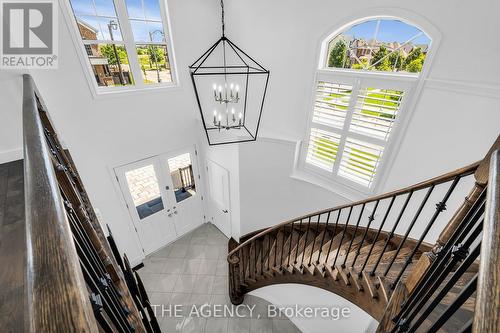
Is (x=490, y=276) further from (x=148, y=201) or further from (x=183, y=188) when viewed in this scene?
(x=183, y=188)

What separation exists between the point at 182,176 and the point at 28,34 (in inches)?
114

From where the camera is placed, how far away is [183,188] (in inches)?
185

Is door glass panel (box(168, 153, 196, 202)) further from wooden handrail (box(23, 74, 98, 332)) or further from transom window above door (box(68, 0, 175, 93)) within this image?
wooden handrail (box(23, 74, 98, 332))

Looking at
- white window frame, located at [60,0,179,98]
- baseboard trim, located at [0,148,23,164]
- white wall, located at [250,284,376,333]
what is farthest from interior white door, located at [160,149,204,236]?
white wall, located at [250,284,376,333]

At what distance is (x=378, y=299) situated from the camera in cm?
170

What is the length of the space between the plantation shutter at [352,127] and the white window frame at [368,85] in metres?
0.03

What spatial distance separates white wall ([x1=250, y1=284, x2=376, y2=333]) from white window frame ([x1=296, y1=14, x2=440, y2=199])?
4.89 ft

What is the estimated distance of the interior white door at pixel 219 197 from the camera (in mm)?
4352

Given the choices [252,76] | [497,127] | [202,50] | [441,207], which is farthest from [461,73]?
[202,50]

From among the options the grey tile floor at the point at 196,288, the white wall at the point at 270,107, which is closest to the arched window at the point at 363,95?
the white wall at the point at 270,107

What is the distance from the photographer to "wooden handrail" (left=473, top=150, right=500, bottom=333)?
1.12ft

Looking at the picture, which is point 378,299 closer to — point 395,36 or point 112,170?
point 395,36

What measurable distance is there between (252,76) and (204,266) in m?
3.66

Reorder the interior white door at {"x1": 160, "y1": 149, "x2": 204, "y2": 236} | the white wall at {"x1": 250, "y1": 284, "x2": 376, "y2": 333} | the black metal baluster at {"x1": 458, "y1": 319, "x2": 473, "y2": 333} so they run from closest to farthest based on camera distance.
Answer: the black metal baluster at {"x1": 458, "y1": 319, "x2": 473, "y2": 333} → the white wall at {"x1": 250, "y1": 284, "x2": 376, "y2": 333} → the interior white door at {"x1": 160, "y1": 149, "x2": 204, "y2": 236}
